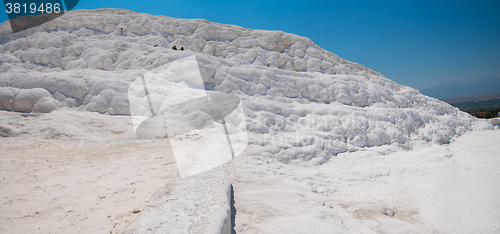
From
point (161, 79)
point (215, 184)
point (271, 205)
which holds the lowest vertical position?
point (271, 205)

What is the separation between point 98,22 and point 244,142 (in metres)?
7.26

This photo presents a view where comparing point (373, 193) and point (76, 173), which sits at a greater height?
point (76, 173)

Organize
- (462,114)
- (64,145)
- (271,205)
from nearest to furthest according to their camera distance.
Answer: (271,205)
(64,145)
(462,114)

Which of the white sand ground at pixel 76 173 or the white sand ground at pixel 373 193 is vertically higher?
the white sand ground at pixel 76 173

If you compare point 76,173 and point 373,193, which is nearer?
point 76,173

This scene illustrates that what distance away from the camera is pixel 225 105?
16.3 feet

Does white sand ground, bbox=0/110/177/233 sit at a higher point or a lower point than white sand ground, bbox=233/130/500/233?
higher

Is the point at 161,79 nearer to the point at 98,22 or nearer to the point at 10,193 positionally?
the point at 10,193

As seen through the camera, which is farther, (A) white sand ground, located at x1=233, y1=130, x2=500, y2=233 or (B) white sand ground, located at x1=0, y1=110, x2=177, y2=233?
(A) white sand ground, located at x1=233, y1=130, x2=500, y2=233

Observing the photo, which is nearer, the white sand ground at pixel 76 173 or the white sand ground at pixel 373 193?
the white sand ground at pixel 76 173

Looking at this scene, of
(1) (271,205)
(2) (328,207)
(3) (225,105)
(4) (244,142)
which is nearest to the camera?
(1) (271,205)

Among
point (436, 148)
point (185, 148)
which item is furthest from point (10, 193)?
point (436, 148)

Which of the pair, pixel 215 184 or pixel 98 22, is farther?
pixel 98 22

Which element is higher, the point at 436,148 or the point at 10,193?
the point at 10,193
